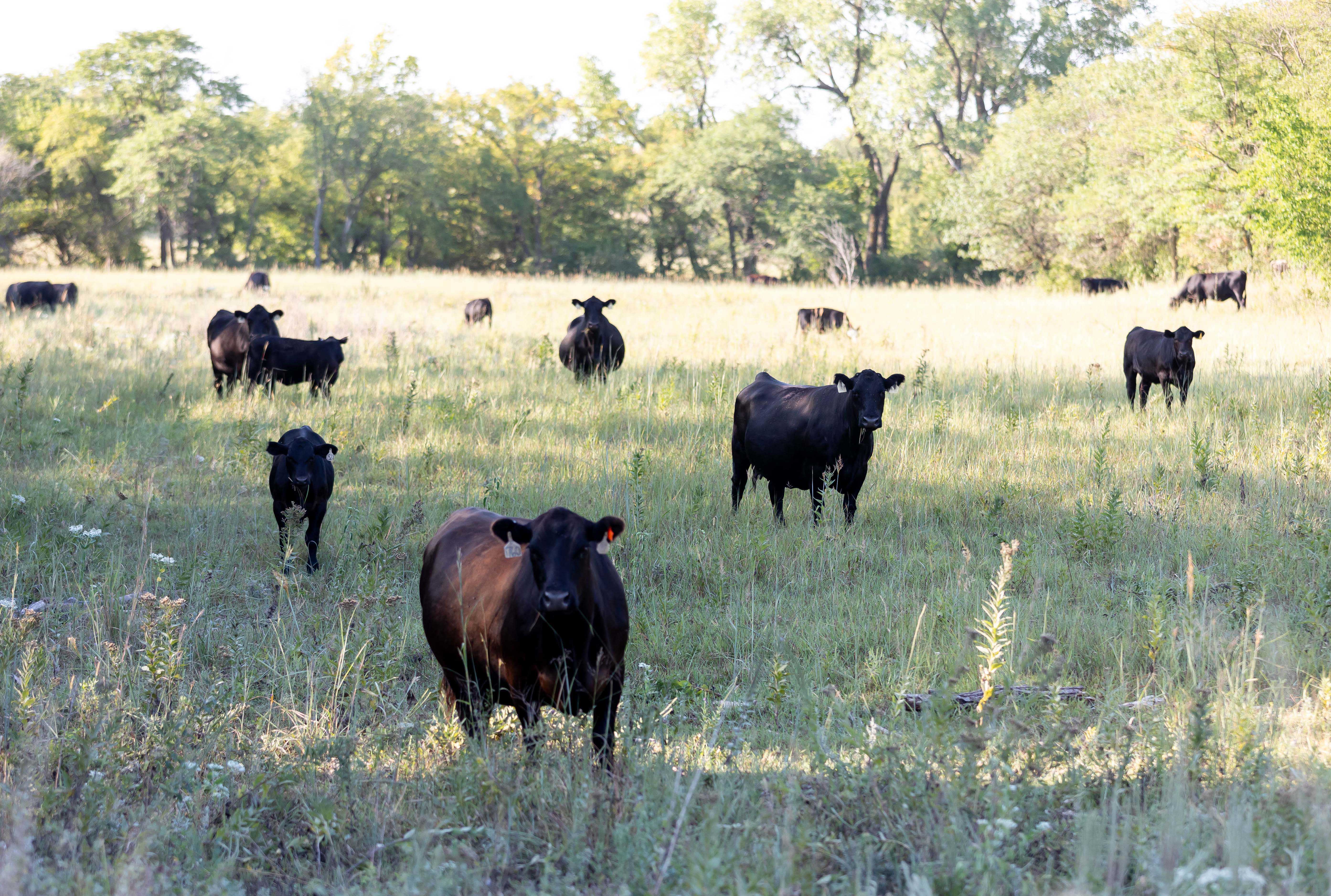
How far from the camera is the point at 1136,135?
3481cm

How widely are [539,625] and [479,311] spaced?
2043 centimetres

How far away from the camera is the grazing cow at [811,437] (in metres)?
8.55

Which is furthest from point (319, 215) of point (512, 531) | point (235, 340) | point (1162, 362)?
point (512, 531)

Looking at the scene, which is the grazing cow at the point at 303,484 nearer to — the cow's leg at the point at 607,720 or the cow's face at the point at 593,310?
the cow's leg at the point at 607,720

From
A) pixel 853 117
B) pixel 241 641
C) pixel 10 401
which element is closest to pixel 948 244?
pixel 853 117

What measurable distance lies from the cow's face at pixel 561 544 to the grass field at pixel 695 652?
759 mm

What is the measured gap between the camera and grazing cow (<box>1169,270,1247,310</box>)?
87.9 feet

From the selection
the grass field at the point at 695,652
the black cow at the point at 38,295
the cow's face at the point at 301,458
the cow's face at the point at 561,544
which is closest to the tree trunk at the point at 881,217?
the black cow at the point at 38,295

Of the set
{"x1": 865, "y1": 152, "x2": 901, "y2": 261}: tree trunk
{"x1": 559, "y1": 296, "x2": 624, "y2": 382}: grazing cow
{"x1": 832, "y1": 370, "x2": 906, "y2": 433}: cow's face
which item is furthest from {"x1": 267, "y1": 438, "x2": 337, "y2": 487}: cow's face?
{"x1": 865, "y1": 152, "x2": 901, "y2": 261}: tree trunk

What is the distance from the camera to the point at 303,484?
7.78 meters

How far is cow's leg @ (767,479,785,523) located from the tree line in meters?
34.0

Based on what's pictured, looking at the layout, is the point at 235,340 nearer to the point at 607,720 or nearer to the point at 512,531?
the point at 512,531

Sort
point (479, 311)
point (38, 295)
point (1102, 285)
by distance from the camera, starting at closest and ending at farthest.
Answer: point (479, 311), point (38, 295), point (1102, 285)

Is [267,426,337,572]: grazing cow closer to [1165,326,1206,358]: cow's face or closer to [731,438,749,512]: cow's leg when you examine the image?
[731,438,749,512]: cow's leg
